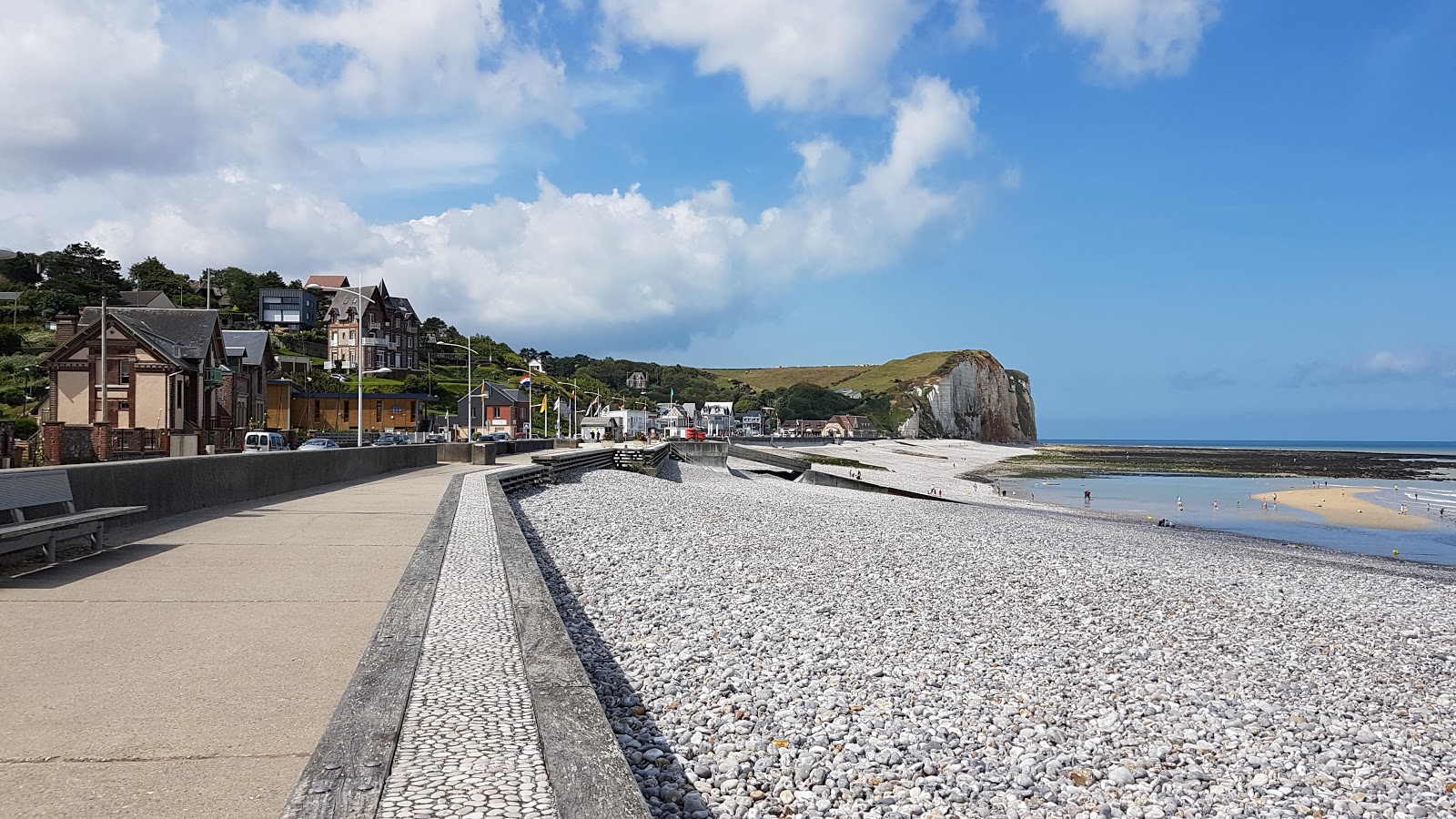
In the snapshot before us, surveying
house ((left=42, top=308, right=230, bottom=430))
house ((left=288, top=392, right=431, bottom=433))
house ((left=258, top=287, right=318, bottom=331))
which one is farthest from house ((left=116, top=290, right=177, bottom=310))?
house ((left=42, top=308, right=230, bottom=430))

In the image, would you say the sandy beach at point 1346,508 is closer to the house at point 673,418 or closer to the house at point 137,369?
the house at point 137,369

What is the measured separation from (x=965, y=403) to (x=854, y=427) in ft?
127

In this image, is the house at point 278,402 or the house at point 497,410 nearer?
the house at point 278,402

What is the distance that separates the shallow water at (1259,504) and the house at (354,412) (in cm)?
4518

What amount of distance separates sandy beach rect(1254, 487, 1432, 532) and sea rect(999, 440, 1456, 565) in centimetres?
68

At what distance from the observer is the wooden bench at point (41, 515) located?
323 inches

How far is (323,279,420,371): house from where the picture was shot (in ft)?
328

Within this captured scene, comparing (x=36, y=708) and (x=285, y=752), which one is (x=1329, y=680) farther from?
(x=36, y=708)

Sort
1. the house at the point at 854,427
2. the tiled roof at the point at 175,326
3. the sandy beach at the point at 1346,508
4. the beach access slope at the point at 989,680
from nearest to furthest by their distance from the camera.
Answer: the beach access slope at the point at 989,680 → the sandy beach at the point at 1346,508 → the tiled roof at the point at 175,326 → the house at the point at 854,427

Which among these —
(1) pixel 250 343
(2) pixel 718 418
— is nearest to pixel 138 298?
(1) pixel 250 343

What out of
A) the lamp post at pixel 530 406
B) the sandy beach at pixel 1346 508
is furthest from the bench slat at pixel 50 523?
the lamp post at pixel 530 406

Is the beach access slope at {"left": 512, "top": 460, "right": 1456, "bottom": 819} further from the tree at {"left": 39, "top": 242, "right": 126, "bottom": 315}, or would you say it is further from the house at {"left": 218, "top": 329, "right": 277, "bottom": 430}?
the tree at {"left": 39, "top": 242, "right": 126, "bottom": 315}

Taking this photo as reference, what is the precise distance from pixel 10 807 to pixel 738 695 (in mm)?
4288

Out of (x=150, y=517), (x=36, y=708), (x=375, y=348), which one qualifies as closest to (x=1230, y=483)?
(x=150, y=517)
